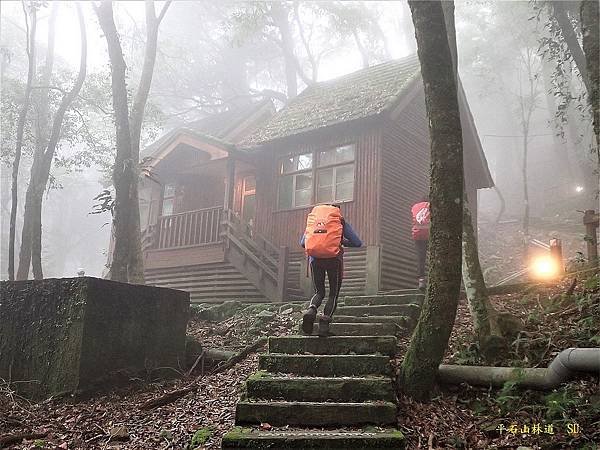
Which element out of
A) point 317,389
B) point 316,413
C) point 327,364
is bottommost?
point 316,413

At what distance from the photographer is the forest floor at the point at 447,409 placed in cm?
426

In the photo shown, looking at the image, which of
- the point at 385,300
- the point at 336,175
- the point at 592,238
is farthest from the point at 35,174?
the point at 592,238

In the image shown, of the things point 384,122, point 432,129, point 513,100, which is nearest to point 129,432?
point 432,129

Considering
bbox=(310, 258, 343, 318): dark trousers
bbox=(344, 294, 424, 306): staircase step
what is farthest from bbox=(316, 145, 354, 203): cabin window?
bbox=(310, 258, 343, 318): dark trousers

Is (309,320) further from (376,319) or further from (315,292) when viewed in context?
(376,319)

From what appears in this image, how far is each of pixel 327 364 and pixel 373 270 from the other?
663cm

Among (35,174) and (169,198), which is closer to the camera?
(35,174)

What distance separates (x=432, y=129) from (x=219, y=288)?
1033 centimetres

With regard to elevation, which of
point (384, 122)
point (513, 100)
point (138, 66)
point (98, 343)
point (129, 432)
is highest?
point (513, 100)

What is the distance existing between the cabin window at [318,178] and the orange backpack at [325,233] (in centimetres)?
690

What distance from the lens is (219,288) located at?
46.8 feet

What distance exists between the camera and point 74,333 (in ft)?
20.5

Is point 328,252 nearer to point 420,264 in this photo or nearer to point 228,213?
point 420,264

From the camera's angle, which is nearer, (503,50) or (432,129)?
(432,129)
